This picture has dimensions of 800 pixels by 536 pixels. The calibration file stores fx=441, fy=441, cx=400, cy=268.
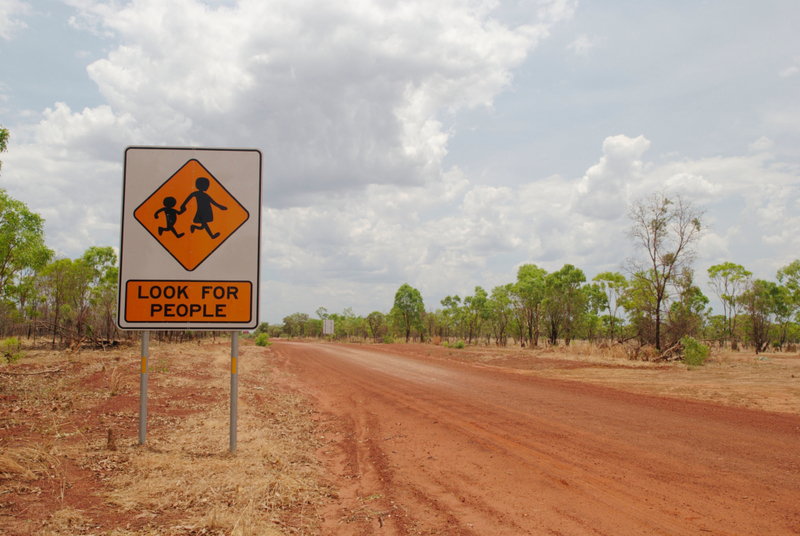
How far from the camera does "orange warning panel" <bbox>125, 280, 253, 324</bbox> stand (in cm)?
518

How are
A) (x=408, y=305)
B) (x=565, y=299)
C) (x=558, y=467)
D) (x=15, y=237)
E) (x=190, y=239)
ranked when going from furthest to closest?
(x=408, y=305)
(x=565, y=299)
(x=15, y=237)
(x=558, y=467)
(x=190, y=239)

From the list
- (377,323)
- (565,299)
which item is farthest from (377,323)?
(565,299)

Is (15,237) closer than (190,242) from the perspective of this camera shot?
No

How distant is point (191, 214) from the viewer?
541 centimetres

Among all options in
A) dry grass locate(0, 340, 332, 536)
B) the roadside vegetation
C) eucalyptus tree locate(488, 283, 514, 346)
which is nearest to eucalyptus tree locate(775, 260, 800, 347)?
the roadside vegetation

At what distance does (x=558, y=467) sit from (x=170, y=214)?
572 centimetres

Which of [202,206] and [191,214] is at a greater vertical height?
[202,206]

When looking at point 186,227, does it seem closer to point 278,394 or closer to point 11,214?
point 278,394

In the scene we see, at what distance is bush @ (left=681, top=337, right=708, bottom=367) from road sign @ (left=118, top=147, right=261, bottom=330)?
21.0 meters

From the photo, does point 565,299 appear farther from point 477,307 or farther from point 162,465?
point 162,465

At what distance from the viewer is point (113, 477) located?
4.24m

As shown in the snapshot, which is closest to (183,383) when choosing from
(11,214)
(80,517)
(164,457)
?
(164,457)

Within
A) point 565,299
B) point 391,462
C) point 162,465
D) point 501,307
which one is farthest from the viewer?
point 501,307

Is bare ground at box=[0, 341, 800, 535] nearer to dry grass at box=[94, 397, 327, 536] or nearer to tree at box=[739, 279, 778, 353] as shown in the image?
dry grass at box=[94, 397, 327, 536]
